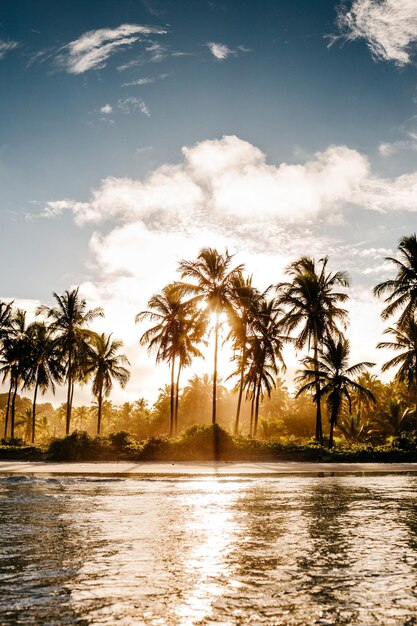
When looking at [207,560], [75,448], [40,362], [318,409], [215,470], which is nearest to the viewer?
[207,560]

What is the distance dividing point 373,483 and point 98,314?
104ft

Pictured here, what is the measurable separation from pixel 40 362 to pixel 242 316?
22805mm

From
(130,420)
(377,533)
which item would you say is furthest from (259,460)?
(130,420)

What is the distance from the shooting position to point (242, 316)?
40000 mm

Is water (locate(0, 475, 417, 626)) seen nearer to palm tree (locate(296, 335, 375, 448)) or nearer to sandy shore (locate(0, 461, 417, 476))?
sandy shore (locate(0, 461, 417, 476))

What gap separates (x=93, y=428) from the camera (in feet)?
358

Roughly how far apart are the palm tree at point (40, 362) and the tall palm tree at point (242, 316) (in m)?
19.5

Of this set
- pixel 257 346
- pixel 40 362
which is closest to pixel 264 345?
pixel 257 346

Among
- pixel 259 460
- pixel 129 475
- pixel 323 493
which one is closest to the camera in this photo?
pixel 323 493

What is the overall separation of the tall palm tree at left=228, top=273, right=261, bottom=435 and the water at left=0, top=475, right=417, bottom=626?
2408cm

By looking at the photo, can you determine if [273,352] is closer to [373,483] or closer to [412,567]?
[373,483]

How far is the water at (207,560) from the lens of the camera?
15.0ft

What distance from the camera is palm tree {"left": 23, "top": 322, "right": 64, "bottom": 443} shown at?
5044 cm

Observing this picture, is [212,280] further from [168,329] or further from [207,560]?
[207,560]
